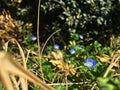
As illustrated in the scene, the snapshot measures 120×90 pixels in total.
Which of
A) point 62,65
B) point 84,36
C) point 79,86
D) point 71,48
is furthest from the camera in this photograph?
point 84,36

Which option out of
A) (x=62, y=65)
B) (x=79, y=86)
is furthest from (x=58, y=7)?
(x=79, y=86)

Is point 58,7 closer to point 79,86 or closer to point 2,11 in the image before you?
point 2,11

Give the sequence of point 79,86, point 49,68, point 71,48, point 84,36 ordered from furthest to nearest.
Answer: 1. point 84,36
2. point 71,48
3. point 49,68
4. point 79,86

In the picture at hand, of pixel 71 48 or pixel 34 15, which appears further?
pixel 34 15

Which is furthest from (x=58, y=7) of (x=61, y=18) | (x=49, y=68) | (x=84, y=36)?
(x=49, y=68)

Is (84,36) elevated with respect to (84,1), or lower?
lower

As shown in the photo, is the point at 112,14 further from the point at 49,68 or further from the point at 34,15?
the point at 49,68

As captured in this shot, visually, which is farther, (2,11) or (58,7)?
(2,11)

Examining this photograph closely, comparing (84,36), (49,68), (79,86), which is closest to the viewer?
(79,86)

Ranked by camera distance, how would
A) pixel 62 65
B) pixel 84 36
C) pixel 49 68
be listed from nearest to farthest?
pixel 62 65
pixel 49 68
pixel 84 36
